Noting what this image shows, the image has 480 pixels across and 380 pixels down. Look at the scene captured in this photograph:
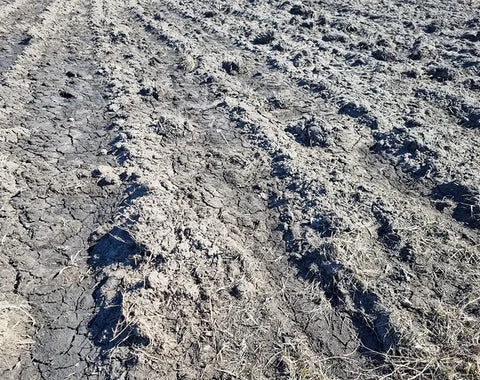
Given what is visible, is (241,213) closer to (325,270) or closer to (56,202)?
(325,270)

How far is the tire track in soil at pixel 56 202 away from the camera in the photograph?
2.74m

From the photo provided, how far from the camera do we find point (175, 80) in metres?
6.34

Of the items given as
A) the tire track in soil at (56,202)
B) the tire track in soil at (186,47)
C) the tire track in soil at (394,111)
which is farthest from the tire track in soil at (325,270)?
the tire track in soil at (56,202)

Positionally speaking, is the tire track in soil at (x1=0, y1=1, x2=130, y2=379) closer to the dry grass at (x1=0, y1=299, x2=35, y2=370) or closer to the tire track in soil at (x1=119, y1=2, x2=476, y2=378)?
the dry grass at (x1=0, y1=299, x2=35, y2=370)

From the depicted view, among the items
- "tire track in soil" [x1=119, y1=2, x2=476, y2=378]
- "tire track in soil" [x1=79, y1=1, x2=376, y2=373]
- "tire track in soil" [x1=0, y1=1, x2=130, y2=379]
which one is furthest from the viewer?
"tire track in soil" [x1=119, y1=2, x2=476, y2=378]

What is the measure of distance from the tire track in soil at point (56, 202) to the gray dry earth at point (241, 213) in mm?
16

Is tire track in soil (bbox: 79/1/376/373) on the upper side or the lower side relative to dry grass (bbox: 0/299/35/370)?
upper

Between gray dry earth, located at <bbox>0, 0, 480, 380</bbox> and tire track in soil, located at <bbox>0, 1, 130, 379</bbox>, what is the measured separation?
2 cm

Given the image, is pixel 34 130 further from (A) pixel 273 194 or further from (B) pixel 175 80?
(A) pixel 273 194

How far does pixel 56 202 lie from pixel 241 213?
→ 71.3 inches

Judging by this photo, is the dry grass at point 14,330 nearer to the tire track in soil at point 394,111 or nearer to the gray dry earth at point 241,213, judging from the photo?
the gray dry earth at point 241,213

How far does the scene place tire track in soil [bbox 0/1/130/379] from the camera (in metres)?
2.74

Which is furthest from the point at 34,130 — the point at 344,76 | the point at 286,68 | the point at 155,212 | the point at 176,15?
the point at 176,15

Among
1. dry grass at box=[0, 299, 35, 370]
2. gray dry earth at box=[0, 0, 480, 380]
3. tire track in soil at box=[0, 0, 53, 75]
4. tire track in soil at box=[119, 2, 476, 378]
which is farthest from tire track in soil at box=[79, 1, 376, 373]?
tire track in soil at box=[0, 0, 53, 75]
